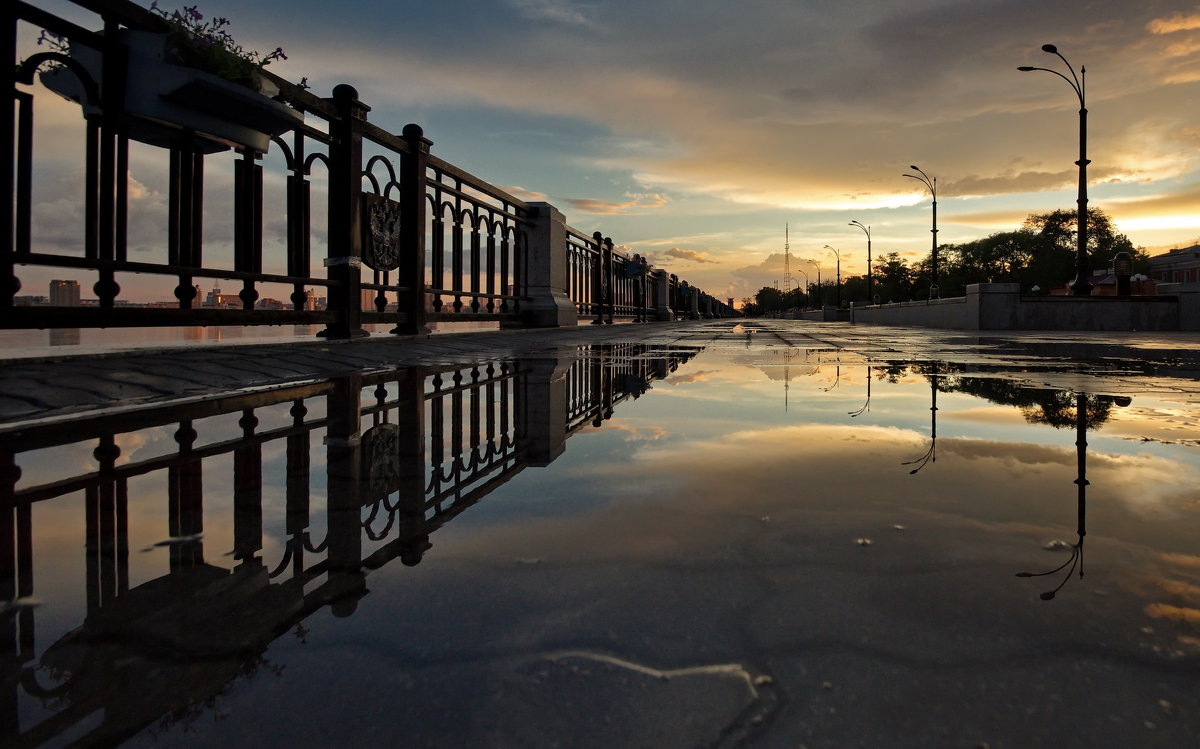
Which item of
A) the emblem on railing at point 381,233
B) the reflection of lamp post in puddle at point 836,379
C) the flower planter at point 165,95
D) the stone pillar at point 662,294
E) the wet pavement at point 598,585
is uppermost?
the stone pillar at point 662,294

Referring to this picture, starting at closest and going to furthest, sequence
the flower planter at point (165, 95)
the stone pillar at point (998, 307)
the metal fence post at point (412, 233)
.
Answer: the flower planter at point (165, 95), the metal fence post at point (412, 233), the stone pillar at point (998, 307)

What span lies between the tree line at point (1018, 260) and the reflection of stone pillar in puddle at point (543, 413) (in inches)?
2019

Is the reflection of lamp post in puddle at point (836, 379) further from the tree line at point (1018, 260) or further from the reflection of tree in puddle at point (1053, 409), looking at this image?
the tree line at point (1018, 260)

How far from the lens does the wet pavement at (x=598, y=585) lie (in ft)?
2.76

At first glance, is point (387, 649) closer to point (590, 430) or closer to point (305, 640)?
point (305, 640)

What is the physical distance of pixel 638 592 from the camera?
47.6 inches

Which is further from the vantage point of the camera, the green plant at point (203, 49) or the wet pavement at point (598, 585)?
the green plant at point (203, 49)

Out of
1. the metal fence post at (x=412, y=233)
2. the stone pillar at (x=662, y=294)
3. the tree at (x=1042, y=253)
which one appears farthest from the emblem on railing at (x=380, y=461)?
the tree at (x=1042, y=253)

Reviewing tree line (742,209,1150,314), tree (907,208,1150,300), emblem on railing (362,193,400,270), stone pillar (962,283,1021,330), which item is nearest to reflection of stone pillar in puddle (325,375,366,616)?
emblem on railing (362,193,400,270)

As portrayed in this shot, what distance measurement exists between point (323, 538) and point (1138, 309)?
2764cm

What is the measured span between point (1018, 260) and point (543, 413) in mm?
108021

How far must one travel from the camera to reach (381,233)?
7.92m

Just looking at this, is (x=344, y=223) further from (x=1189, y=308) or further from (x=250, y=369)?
(x=1189, y=308)

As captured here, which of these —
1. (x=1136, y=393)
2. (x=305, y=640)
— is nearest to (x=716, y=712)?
(x=305, y=640)
